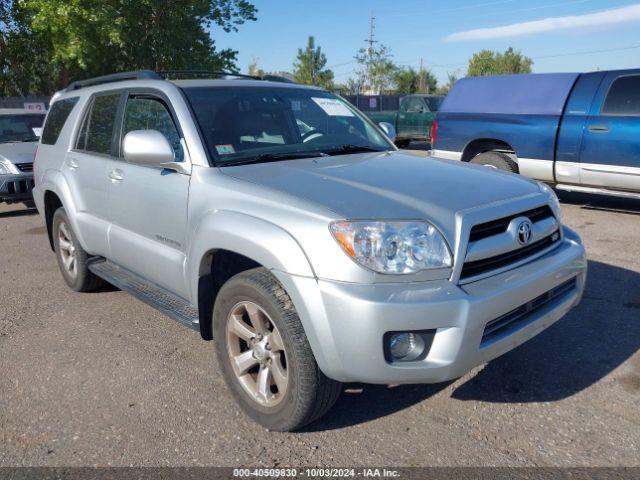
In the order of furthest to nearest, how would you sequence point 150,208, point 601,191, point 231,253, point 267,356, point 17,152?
point 17,152 < point 601,191 < point 150,208 < point 231,253 < point 267,356

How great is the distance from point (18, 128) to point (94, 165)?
7176mm

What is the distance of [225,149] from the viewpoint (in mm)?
3322

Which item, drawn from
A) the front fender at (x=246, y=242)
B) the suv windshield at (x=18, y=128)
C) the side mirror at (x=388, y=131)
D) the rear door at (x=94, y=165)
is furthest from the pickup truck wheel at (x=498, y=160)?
the suv windshield at (x=18, y=128)

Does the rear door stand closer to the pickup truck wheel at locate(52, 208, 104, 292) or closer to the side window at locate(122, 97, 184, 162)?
the side window at locate(122, 97, 184, 162)

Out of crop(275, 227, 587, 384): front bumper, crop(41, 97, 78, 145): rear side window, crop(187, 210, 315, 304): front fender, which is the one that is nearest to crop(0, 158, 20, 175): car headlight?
crop(41, 97, 78, 145): rear side window

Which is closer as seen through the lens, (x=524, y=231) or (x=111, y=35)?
(x=524, y=231)

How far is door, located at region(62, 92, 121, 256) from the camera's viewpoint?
415cm

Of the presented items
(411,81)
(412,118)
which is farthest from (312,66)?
(412,118)

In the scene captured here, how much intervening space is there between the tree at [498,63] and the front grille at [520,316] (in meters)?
57.1

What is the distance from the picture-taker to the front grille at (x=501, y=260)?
2.52 metres

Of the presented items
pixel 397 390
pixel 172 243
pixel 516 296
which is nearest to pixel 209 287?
pixel 172 243

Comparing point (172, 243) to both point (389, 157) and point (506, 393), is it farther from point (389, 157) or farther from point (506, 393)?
point (506, 393)

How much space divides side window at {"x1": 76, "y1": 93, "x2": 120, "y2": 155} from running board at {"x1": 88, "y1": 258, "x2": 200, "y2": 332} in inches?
36.1

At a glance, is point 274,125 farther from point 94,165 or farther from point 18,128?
point 18,128
